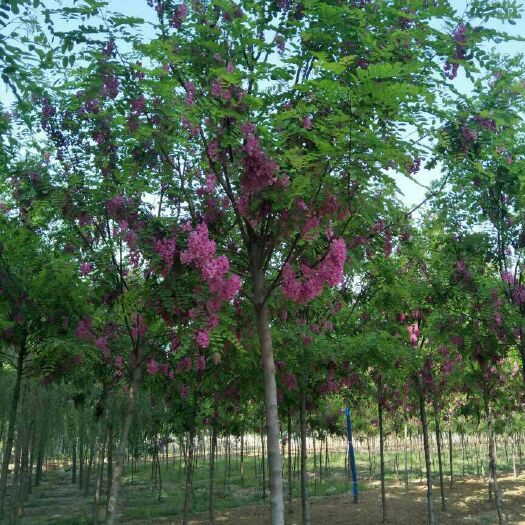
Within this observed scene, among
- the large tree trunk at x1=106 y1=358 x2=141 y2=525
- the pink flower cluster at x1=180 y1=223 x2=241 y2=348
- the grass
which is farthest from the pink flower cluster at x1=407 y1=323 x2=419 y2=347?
the grass

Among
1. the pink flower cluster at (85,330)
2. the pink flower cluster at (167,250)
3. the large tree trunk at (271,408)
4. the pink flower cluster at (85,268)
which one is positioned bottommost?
the large tree trunk at (271,408)

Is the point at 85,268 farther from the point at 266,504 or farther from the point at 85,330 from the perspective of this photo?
the point at 266,504

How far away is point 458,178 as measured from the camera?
1004 cm

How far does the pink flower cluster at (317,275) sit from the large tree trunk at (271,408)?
38 centimetres

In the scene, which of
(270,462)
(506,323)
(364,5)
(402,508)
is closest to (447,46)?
(364,5)

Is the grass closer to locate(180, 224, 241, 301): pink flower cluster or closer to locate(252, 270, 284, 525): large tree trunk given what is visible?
locate(252, 270, 284, 525): large tree trunk

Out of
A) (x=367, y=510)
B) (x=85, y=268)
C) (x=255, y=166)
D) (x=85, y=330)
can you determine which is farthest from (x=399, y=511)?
(x=255, y=166)

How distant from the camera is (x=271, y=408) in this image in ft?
17.8

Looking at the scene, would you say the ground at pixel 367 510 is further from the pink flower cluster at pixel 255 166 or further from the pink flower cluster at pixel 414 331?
the pink flower cluster at pixel 255 166

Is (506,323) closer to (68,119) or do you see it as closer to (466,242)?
(466,242)

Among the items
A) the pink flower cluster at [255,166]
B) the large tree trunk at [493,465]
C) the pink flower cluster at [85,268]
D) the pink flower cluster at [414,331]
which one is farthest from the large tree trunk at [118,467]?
the large tree trunk at [493,465]

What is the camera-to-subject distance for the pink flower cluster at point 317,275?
17.6 feet

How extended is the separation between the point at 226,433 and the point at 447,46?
20177 mm

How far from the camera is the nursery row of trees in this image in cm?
508
